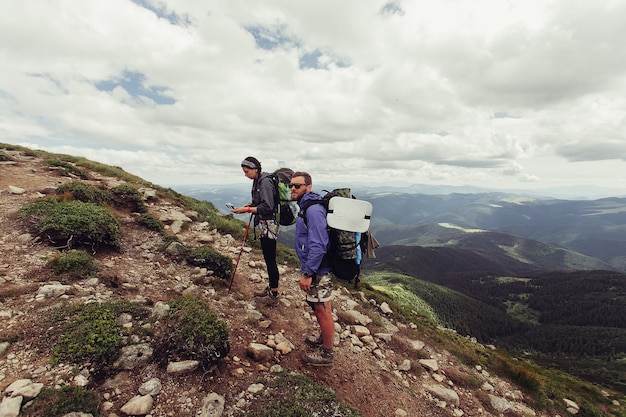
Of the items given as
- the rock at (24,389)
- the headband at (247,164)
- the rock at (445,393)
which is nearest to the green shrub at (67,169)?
the headband at (247,164)

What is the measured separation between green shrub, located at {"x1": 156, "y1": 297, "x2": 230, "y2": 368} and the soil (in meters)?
0.29

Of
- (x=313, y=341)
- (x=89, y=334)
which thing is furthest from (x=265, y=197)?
(x=89, y=334)

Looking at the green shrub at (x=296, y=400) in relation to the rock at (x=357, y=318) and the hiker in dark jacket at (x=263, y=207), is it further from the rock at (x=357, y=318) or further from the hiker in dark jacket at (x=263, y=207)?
the rock at (x=357, y=318)

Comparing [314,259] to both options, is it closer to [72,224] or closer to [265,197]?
[265,197]

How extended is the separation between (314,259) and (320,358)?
8.21 feet

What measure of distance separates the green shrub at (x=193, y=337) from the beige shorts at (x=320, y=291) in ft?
6.44

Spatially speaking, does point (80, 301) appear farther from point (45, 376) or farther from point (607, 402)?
point (607, 402)

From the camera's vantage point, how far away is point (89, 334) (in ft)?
17.9

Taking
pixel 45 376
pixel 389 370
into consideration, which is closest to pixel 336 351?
pixel 389 370

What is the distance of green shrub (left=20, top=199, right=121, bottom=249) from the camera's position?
30.3 ft

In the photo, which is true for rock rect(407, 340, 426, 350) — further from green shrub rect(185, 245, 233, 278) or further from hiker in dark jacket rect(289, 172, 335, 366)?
green shrub rect(185, 245, 233, 278)

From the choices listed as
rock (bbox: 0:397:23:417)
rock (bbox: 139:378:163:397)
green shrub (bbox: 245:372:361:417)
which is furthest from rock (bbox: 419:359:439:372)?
rock (bbox: 0:397:23:417)

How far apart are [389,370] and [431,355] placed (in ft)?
8.46

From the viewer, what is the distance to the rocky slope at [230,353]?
4.88 meters
